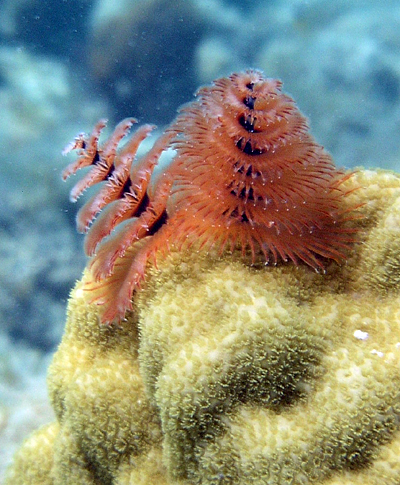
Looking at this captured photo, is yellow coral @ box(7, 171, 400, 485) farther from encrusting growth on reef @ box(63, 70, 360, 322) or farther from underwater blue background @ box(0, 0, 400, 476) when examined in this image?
underwater blue background @ box(0, 0, 400, 476)

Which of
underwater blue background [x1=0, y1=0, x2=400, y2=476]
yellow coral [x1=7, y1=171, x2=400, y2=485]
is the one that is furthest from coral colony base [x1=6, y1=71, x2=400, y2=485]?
underwater blue background [x1=0, y1=0, x2=400, y2=476]

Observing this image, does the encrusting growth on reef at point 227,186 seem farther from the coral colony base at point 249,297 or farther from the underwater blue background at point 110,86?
the underwater blue background at point 110,86

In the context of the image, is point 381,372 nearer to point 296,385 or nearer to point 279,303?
point 296,385

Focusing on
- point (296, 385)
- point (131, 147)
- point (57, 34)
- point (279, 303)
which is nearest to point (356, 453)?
point (296, 385)

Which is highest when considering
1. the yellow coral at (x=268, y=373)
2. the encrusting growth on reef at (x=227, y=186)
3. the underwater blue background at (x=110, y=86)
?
the underwater blue background at (x=110, y=86)

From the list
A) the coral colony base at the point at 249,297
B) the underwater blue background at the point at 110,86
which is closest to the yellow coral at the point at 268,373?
the coral colony base at the point at 249,297

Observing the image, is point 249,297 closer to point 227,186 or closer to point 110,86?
point 227,186

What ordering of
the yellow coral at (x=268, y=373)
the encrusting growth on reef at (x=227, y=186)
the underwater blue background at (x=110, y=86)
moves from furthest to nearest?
the underwater blue background at (x=110, y=86)
the encrusting growth on reef at (x=227, y=186)
the yellow coral at (x=268, y=373)
